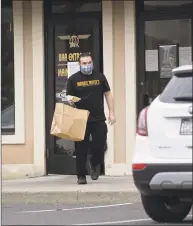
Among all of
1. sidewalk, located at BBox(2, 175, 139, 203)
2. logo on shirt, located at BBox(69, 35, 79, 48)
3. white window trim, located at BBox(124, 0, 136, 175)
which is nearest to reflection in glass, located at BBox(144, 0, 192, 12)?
white window trim, located at BBox(124, 0, 136, 175)

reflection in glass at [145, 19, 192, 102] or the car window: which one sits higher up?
reflection in glass at [145, 19, 192, 102]

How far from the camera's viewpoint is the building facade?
37.4 feet

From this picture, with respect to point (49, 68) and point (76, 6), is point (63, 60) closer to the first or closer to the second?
point (49, 68)

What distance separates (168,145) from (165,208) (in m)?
1.06

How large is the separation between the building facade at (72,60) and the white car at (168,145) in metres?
4.49

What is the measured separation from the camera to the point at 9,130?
1185 centimetres

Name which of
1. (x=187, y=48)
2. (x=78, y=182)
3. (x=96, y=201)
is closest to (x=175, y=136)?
(x=96, y=201)

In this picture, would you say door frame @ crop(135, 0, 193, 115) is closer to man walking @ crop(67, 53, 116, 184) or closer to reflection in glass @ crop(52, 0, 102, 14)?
reflection in glass @ crop(52, 0, 102, 14)

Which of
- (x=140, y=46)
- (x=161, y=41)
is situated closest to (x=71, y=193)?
(x=140, y=46)

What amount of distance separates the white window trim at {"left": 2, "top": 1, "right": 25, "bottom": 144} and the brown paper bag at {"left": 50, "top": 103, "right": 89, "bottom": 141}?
202cm

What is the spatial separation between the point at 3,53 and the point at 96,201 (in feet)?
12.4

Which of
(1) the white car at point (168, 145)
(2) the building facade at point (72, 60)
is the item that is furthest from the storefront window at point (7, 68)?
(1) the white car at point (168, 145)

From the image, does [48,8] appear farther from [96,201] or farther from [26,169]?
[96,201]

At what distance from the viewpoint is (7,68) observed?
1194cm
